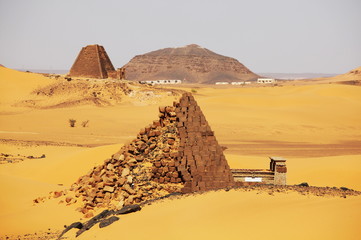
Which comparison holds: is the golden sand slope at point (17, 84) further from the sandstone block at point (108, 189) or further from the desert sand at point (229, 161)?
the sandstone block at point (108, 189)

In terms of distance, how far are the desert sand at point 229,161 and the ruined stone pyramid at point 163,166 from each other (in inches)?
39.2

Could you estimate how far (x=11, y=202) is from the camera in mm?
11047

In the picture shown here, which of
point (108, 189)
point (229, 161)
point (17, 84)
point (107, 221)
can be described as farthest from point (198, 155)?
point (17, 84)

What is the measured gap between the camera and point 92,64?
182 ft

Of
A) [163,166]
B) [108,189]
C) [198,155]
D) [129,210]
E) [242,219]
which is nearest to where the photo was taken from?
[242,219]

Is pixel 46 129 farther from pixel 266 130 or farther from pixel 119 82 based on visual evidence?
pixel 119 82

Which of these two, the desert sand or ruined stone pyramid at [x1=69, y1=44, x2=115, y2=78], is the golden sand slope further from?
ruined stone pyramid at [x1=69, y1=44, x2=115, y2=78]

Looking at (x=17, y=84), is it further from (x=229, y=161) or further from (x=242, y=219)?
(x=242, y=219)

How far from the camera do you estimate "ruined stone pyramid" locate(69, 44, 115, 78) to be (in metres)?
55.1

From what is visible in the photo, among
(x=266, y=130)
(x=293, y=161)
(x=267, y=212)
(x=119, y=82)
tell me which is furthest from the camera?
(x=119, y=82)

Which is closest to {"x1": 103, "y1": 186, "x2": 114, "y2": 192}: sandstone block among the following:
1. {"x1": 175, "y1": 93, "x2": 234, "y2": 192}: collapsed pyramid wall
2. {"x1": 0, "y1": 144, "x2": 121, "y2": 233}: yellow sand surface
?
{"x1": 0, "y1": 144, "x2": 121, "y2": 233}: yellow sand surface

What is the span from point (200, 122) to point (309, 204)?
4.60 m

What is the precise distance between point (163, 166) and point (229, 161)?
5.97m

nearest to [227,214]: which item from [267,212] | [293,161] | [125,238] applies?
[267,212]
